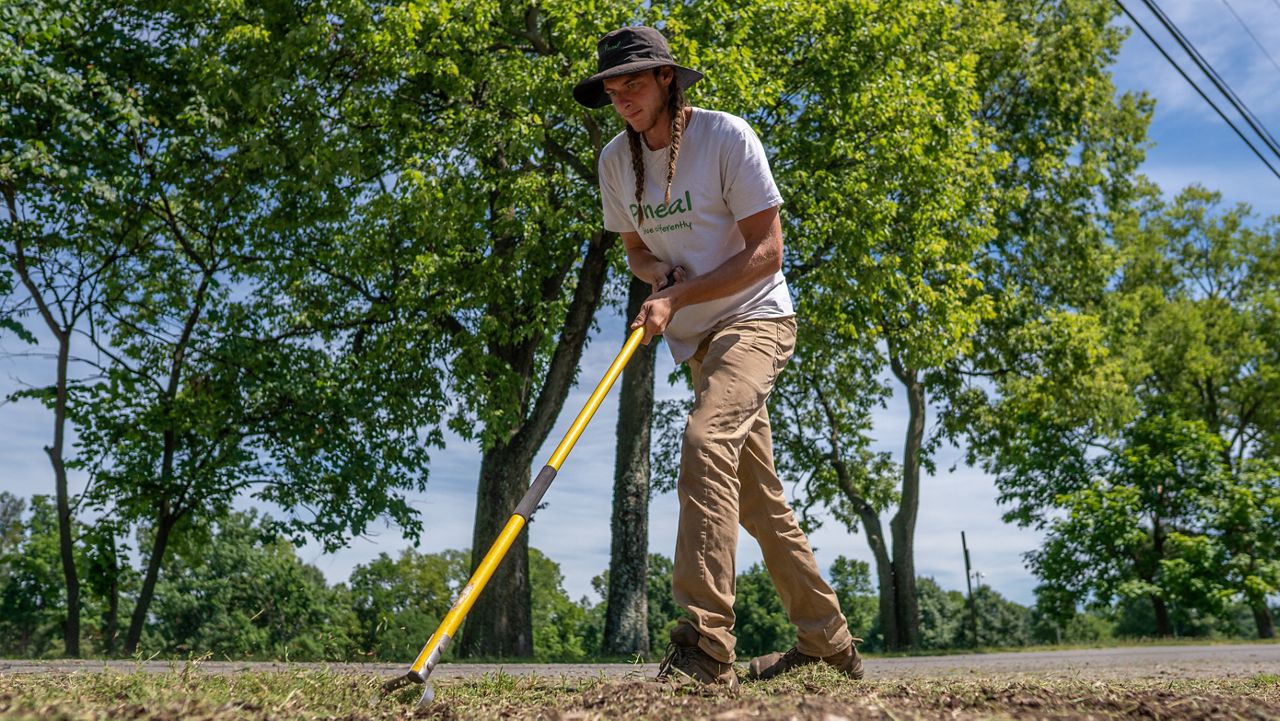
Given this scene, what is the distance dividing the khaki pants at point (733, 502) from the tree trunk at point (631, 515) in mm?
10783

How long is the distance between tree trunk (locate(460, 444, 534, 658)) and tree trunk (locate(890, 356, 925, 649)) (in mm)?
10952

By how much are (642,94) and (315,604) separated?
37082mm

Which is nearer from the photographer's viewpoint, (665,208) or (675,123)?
(675,123)

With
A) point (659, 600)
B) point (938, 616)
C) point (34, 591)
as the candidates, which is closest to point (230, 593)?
point (34, 591)

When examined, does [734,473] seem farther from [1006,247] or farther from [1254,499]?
[1254,499]

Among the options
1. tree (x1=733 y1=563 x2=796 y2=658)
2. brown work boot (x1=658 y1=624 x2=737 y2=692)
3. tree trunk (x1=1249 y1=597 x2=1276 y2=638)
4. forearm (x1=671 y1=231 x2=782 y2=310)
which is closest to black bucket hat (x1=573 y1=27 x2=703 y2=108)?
forearm (x1=671 y1=231 x2=782 y2=310)

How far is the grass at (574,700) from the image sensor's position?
118 inches

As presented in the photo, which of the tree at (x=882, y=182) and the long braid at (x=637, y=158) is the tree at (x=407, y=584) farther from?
the long braid at (x=637, y=158)

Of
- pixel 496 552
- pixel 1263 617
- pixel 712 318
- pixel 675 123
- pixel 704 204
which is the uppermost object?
pixel 675 123

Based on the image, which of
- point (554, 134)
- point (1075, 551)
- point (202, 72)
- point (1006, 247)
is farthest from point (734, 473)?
point (1075, 551)

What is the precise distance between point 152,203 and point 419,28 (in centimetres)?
581

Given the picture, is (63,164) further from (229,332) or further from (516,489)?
(516,489)

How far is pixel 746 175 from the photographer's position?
4.18m

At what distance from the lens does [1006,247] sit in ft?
73.5
